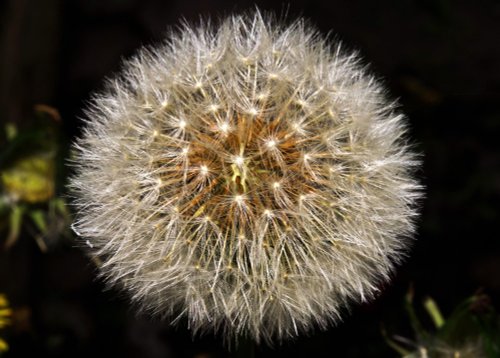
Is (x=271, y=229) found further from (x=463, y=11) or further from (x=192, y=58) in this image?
(x=463, y=11)

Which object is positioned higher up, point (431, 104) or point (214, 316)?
point (431, 104)

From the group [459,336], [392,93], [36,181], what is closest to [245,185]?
[459,336]

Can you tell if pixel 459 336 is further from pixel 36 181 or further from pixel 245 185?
pixel 36 181

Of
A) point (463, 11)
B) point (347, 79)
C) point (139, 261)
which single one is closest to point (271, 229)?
point (139, 261)

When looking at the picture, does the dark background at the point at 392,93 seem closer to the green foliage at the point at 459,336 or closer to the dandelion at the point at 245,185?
the green foliage at the point at 459,336

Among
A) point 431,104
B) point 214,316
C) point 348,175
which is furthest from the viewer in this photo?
point 431,104

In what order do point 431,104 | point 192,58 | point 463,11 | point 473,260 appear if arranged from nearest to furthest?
point 192,58, point 473,260, point 431,104, point 463,11

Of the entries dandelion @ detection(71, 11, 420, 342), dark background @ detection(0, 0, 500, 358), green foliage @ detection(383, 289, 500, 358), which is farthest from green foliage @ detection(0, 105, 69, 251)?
green foliage @ detection(383, 289, 500, 358)
